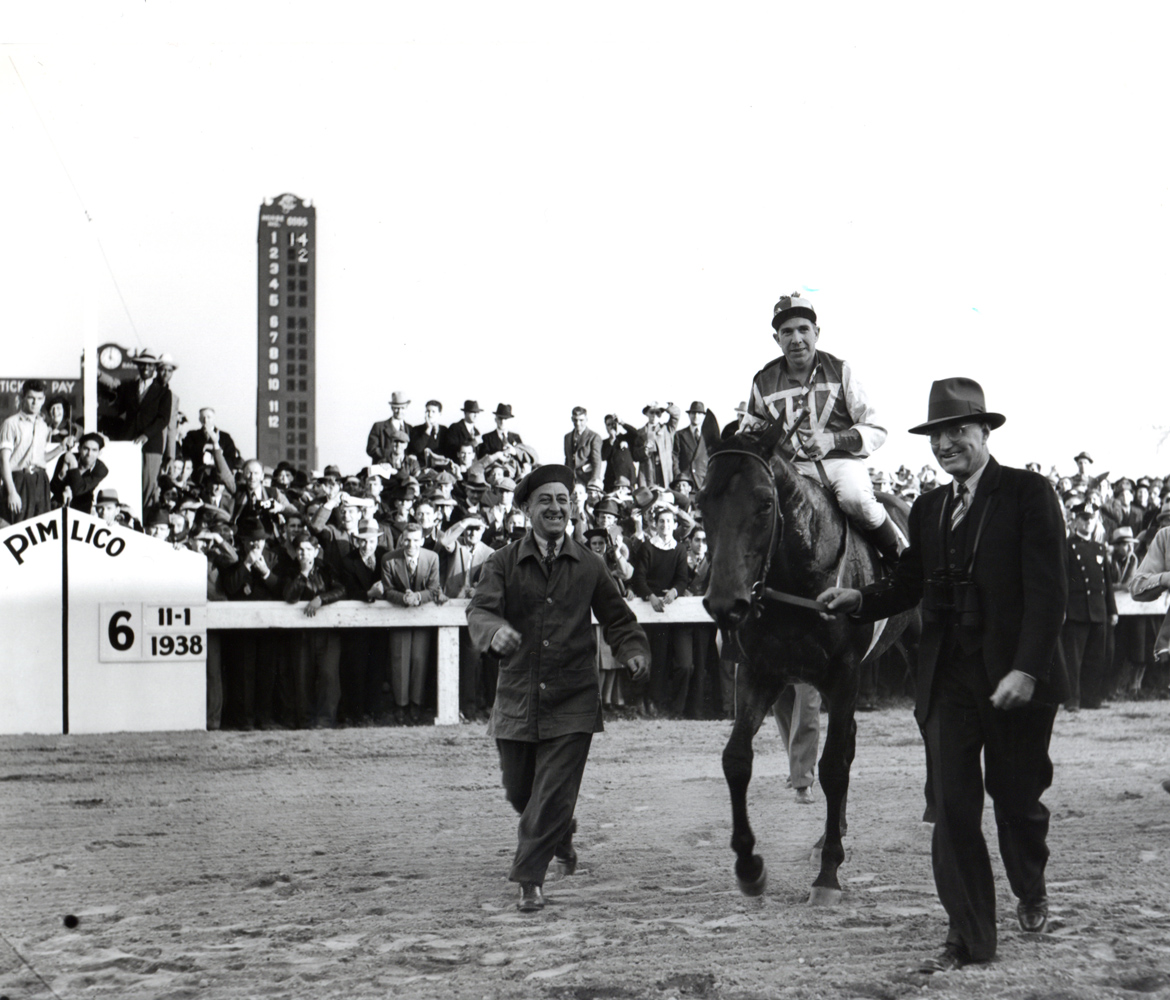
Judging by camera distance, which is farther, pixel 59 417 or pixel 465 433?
pixel 465 433

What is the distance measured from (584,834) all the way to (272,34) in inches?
167

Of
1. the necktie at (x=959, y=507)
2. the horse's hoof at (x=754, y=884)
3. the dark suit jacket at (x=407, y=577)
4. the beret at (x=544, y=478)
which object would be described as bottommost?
the horse's hoof at (x=754, y=884)

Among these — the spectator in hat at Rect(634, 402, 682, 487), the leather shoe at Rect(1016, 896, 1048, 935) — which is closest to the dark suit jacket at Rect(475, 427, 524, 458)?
the spectator in hat at Rect(634, 402, 682, 487)

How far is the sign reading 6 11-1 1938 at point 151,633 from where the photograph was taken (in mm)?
7012

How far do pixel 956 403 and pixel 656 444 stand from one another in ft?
9.51

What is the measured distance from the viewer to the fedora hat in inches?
169

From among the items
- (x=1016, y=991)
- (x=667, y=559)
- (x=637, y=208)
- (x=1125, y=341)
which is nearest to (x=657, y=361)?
(x=637, y=208)

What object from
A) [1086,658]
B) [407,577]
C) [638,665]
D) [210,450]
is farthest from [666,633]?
[638,665]

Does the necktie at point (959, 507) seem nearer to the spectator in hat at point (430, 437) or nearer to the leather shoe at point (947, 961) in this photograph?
the leather shoe at point (947, 961)

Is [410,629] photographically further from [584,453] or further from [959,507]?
[959,507]

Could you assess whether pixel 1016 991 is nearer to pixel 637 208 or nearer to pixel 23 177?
pixel 637 208

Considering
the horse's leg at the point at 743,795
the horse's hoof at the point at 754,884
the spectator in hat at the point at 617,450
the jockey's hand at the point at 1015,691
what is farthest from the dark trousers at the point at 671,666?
the jockey's hand at the point at 1015,691

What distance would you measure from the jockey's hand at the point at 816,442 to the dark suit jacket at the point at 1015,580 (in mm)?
1488

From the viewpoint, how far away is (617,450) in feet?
23.0
